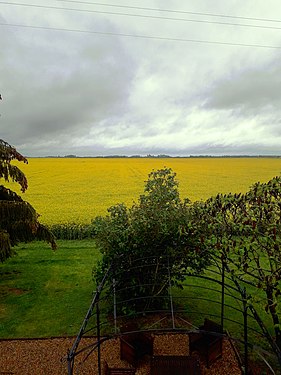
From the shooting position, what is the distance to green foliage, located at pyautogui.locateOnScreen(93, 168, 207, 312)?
299 inches

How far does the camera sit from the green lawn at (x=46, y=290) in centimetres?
820

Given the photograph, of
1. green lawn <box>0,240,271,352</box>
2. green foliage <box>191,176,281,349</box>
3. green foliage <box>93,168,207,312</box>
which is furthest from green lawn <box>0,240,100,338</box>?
green foliage <box>191,176,281,349</box>

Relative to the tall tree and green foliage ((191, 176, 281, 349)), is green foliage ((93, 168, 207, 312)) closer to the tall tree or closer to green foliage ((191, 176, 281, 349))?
green foliage ((191, 176, 281, 349))

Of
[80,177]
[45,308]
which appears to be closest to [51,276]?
[45,308]

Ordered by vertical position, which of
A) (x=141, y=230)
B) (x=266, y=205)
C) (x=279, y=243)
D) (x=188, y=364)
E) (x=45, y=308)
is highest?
(x=266, y=205)

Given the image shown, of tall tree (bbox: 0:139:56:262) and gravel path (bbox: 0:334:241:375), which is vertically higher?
tall tree (bbox: 0:139:56:262)

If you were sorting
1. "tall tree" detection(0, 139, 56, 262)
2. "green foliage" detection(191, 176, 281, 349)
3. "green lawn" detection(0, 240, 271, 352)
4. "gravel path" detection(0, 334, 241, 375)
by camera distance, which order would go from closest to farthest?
"green foliage" detection(191, 176, 281, 349), "gravel path" detection(0, 334, 241, 375), "green lawn" detection(0, 240, 271, 352), "tall tree" detection(0, 139, 56, 262)

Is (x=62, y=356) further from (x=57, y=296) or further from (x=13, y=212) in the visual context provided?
(x=13, y=212)

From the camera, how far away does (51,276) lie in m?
11.6

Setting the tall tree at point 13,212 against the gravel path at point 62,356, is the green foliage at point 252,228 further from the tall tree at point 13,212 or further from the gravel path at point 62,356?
the tall tree at point 13,212

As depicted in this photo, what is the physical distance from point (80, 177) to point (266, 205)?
34.3m

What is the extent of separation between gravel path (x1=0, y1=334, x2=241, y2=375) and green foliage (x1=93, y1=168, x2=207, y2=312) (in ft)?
3.66

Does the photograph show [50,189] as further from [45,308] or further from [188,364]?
[188,364]

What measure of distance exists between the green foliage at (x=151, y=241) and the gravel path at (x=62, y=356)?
3.66 ft
